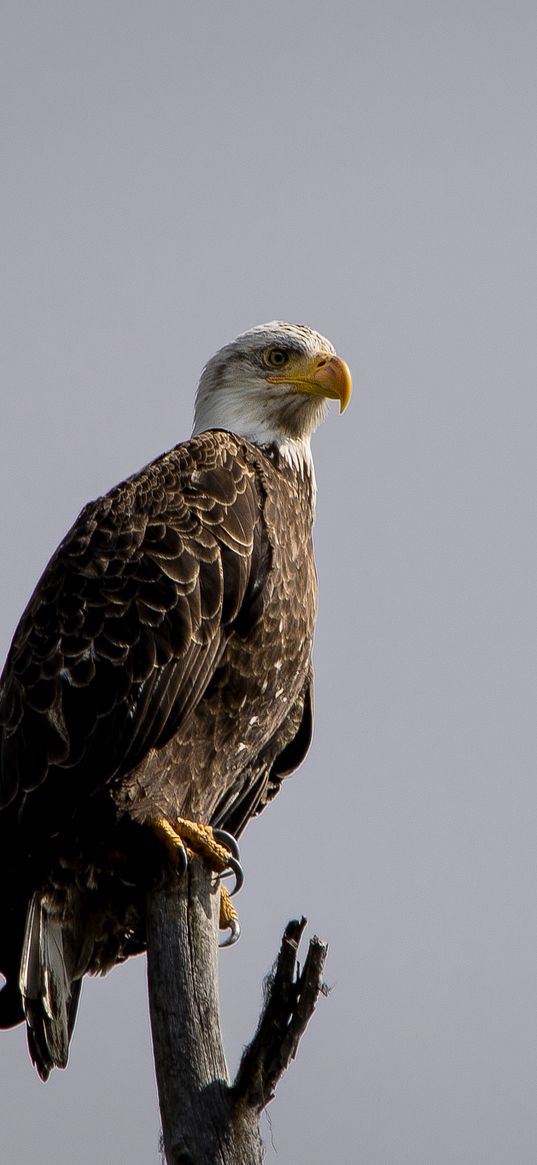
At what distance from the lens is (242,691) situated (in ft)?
18.4

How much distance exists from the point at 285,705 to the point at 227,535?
85 centimetres

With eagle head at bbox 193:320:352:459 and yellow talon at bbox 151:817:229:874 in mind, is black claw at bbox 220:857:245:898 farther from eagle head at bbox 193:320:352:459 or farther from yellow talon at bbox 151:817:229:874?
eagle head at bbox 193:320:352:459

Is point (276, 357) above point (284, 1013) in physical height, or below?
above

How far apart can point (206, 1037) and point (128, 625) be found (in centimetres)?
165

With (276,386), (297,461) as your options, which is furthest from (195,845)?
(276,386)

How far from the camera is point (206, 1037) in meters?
4.29

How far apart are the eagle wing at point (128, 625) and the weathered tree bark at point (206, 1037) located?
2.54 feet

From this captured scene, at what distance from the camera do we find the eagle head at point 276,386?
6547 millimetres

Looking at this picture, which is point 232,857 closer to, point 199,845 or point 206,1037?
point 199,845

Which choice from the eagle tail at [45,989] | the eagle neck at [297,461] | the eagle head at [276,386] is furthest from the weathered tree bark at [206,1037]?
the eagle head at [276,386]

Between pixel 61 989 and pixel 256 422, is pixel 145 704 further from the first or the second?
pixel 256 422

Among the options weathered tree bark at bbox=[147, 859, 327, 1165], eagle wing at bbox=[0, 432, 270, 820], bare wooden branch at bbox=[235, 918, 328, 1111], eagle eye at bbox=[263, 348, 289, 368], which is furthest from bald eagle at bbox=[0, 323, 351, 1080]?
bare wooden branch at bbox=[235, 918, 328, 1111]

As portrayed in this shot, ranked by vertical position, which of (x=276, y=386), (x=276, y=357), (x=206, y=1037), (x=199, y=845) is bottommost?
(x=206, y=1037)

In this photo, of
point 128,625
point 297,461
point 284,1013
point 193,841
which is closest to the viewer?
point 284,1013
